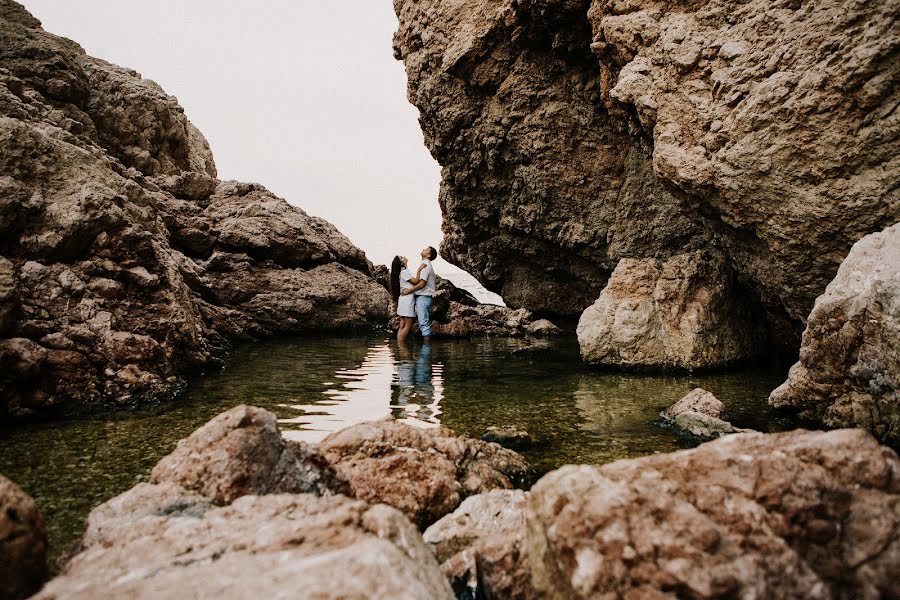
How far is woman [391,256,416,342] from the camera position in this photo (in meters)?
15.8

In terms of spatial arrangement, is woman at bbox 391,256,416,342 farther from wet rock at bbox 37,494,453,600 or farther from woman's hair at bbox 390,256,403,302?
wet rock at bbox 37,494,453,600

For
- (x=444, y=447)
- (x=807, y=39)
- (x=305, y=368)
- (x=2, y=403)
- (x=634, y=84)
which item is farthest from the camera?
(x=305, y=368)

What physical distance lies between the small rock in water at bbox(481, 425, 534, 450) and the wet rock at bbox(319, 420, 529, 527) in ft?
2.37

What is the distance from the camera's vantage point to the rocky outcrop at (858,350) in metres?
4.82

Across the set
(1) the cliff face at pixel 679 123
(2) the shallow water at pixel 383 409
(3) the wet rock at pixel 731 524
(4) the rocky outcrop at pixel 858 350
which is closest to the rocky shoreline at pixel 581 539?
(3) the wet rock at pixel 731 524

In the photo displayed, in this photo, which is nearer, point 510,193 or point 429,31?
point 429,31

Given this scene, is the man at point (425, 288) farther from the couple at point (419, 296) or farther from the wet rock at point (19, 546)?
the wet rock at point (19, 546)

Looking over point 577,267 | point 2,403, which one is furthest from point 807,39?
point 577,267

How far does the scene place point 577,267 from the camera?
59.8ft

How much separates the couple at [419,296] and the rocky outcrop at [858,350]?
10730 millimetres

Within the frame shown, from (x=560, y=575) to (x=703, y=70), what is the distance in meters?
8.21

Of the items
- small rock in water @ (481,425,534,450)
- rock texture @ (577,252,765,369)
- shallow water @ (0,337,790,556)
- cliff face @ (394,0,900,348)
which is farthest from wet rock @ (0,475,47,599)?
rock texture @ (577,252,765,369)

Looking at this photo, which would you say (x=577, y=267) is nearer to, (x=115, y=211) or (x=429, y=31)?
(x=429, y=31)

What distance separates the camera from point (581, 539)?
211 centimetres
